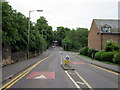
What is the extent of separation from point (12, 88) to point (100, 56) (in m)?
30.8

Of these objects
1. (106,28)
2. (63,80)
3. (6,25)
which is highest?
(106,28)

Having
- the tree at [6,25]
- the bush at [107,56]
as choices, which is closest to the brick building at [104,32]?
the bush at [107,56]

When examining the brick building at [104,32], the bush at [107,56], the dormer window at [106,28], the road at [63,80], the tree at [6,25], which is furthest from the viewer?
the dormer window at [106,28]

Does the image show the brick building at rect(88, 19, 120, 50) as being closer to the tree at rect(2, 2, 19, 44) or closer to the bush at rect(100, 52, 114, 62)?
the bush at rect(100, 52, 114, 62)

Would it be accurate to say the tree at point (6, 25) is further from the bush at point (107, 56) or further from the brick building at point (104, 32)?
the brick building at point (104, 32)

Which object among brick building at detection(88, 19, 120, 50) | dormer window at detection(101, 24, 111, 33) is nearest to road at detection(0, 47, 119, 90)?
brick building at detection(88, 19, 120, 50)

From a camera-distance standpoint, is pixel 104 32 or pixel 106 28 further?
pixel 106 28

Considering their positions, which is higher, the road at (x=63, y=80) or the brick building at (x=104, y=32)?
the brick building at (x=104, y=32)

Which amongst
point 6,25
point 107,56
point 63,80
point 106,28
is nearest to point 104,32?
point 106,28

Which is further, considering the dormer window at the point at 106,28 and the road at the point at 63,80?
the dormer window at the point at 106,28

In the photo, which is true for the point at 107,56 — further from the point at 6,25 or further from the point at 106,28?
the point at 6,25

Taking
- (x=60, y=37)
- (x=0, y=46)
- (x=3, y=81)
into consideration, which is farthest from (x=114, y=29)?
(x=60, y=37)

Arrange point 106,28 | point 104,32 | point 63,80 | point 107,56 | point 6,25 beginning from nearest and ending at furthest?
point 63,80 < point 6,25 < point 107,56 < point 104,32 < point 106,28

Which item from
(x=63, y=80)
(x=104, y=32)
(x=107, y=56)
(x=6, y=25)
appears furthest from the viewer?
(x=104, y=32)
